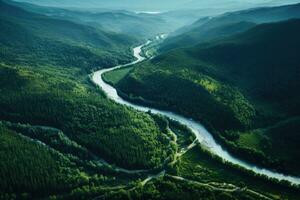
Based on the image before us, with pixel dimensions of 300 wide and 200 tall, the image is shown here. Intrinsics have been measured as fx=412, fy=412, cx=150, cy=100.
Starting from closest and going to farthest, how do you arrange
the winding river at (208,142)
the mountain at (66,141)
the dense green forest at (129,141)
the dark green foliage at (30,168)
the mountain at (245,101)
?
the dark green foliage at (30,168) → the dense green forest at (129,141) → the mountain at (66,141) → the winding river at (208,142) → the mountain at (245,101)

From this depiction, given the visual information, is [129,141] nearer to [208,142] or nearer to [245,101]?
[208,142]

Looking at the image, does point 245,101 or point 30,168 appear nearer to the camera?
point 30,168

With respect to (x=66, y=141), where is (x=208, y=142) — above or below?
above

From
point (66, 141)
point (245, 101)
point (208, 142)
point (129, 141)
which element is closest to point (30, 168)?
point (66, 141)

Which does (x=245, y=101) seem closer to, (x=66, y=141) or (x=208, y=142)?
(x=208, y=142)

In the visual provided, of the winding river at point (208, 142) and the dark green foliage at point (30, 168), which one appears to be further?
the winding river at point (208, 142)

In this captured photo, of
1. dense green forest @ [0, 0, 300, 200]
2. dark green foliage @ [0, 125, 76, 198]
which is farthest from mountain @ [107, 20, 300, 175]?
dark green foliage @ [0, 125, 76, 198]

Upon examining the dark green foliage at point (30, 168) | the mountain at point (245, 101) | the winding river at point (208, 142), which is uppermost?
the mountain at point (245, 101)

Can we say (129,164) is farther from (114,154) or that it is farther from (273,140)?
(273,140)

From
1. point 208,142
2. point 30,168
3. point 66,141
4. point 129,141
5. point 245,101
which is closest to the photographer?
point 30,168

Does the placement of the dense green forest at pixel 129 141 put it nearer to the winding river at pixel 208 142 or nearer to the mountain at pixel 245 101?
the mountain at pixel 245 101

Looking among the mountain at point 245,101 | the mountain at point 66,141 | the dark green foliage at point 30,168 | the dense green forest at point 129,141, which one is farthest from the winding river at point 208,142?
the dark green foliage at point 30,168

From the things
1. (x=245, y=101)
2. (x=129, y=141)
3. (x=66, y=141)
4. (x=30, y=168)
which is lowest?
(x=30, y=168)

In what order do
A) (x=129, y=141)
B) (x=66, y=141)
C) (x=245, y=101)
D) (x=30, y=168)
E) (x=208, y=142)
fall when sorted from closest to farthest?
1. (x=30, y=168)
2. (x=129, y=141)
3. (x=66, y=141)
4. (x=208, y=142)
5. (x=245, y=101)
